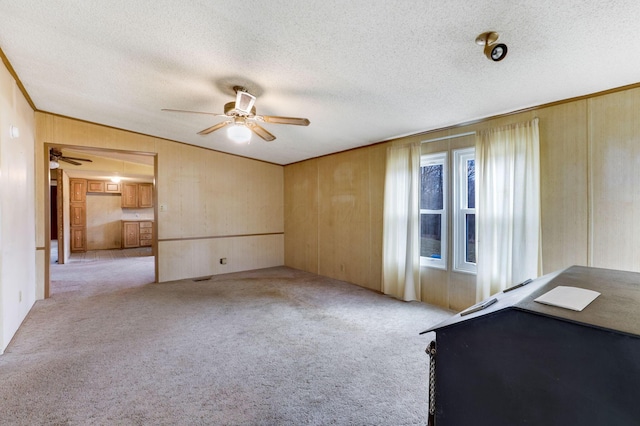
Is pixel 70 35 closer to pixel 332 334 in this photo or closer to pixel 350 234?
pixel 332 334

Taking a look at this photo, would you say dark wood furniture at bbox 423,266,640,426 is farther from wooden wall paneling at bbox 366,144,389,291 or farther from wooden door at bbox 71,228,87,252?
wooden door at bbox 71,228,87,252

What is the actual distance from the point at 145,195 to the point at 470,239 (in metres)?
9.19

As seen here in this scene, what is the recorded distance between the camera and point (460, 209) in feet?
11.4

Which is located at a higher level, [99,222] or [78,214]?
[78,214]

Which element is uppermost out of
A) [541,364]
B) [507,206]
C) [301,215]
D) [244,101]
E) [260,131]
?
[244,101]

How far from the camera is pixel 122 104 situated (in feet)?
11.4

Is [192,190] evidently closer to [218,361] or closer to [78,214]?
[218,361]

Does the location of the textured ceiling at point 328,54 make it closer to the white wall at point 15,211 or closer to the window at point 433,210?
the white wall at point 15,211

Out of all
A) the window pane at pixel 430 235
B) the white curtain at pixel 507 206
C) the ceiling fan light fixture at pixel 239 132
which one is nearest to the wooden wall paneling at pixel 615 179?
the white curtain at pixel 507 206

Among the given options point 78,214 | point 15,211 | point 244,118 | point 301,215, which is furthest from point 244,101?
point 78,214

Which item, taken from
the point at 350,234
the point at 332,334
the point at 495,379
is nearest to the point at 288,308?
the point at 332,334

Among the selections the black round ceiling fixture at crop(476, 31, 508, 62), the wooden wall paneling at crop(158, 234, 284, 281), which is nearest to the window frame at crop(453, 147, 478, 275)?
the black round ceiling fixture at crop(476, 31, 508, 62)

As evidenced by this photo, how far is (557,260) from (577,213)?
1.56ft

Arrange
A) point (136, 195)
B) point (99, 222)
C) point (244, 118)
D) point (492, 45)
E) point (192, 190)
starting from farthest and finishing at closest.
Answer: point (136, 195) < point (99, 222) < point (192, 190) < point (244, 118) < point (492, 45)
